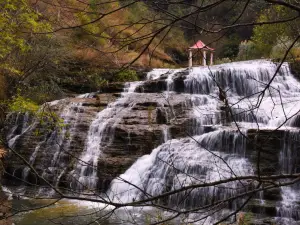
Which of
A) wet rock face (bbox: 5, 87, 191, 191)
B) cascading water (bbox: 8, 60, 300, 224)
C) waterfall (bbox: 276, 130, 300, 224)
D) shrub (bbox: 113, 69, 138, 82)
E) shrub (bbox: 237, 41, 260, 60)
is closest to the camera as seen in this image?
waterfall (bbox: 276, 130, 300, 224)

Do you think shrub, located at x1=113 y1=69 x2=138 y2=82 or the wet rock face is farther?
shrub, located at x1=113 y1=69 x2=138 y2=82

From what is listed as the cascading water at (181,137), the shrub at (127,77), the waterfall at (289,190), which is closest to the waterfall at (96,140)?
the cascading water at (181,137)

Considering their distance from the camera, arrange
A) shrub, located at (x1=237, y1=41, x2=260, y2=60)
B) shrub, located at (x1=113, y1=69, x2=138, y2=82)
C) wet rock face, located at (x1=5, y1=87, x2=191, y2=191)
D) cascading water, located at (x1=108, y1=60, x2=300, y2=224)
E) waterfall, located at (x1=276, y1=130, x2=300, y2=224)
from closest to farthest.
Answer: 1. waterfall, located at (x1=276, y1=130, x2=300, y2=224)
2. cascading water, located at (x1=108, y1=60, x2=300, y2=224)
3. wet rock face, located at (x1=5, y1=87, x2=191, y2=191)
4. shrub, located at (x1=113, y1=69, x2=138, y2=82)
5. shrub, located at (x1=237, y1=41, x2=260, y2=60)

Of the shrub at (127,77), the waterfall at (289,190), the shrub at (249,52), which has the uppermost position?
the shrub at (249,52)

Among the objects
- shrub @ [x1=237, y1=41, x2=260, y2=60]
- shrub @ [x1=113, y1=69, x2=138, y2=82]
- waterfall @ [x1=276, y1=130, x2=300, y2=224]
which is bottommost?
waterfall @ [x1=276, y1=130, x2=300, y2=224]

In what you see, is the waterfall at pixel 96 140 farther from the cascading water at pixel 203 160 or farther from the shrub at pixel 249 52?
the shrub at pixel 249 52

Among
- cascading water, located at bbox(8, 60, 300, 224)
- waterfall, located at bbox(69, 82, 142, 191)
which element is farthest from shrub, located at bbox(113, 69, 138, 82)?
waterfall, located at bbox(69, 82, 142, 191)

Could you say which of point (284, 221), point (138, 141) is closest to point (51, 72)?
point (138, 141)

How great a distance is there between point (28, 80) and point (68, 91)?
2739 millimetres

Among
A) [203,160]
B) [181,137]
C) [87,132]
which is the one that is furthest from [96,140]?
[203,160]

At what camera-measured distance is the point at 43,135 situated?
1243 centimetres

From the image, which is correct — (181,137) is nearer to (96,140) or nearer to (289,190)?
(96,140)

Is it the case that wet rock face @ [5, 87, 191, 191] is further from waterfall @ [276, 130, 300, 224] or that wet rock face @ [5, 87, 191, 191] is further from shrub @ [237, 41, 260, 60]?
shrub @ [237, 41, 260, 60]

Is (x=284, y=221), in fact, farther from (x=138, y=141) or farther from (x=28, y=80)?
(x=28, y=80)
